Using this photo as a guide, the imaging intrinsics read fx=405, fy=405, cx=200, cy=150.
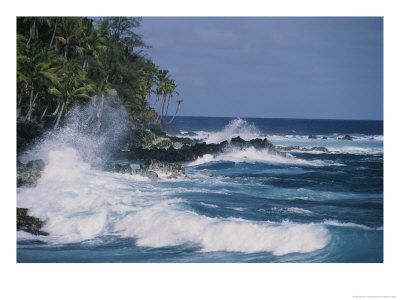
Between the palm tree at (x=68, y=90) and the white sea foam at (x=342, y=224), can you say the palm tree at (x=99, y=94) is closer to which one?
the palm tree at (x=68, y=90)

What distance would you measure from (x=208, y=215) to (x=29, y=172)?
111 inches

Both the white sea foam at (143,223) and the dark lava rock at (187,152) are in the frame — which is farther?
the dark lava rock at (187,152)

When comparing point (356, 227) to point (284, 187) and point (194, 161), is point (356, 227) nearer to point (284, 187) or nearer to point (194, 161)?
point (284, 187)

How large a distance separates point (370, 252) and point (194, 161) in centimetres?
506

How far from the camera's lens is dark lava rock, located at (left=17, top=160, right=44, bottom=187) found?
5734 mm

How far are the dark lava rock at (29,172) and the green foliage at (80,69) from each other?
2.97 ft

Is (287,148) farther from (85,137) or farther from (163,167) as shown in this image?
(85,137)

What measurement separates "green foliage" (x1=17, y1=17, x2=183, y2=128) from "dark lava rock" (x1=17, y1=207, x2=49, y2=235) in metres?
1.93

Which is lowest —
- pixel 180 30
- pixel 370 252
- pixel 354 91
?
pixel 370 252

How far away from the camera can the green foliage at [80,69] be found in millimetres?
7958
